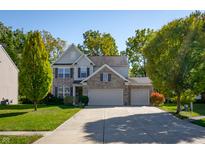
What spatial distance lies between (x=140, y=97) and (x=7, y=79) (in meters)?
15.1

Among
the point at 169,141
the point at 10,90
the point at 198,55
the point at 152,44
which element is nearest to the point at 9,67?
the point at 10,90

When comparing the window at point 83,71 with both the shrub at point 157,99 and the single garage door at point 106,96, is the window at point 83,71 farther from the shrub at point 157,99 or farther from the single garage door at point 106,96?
the shrub at point 157,99

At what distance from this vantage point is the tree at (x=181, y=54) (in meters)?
25.4

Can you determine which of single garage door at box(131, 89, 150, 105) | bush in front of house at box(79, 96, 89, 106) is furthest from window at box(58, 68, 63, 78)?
single garage door at box(131, 89, 150, 105)

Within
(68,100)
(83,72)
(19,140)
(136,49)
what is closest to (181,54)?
(19,140)

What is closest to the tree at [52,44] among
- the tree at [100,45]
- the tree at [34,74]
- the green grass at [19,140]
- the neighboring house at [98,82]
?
the tree at [100,45]

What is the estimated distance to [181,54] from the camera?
25688mm

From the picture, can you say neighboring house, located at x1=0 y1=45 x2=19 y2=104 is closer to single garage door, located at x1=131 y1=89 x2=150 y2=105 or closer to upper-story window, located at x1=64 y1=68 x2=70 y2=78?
upper-story window, located at x1=64 y1=68 x2=70 y2=78

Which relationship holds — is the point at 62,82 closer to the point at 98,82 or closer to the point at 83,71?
the point at 83,71

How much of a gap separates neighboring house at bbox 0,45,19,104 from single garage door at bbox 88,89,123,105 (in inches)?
363

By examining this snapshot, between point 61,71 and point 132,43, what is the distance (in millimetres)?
18448

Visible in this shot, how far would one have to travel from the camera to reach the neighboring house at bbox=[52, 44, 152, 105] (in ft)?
134
